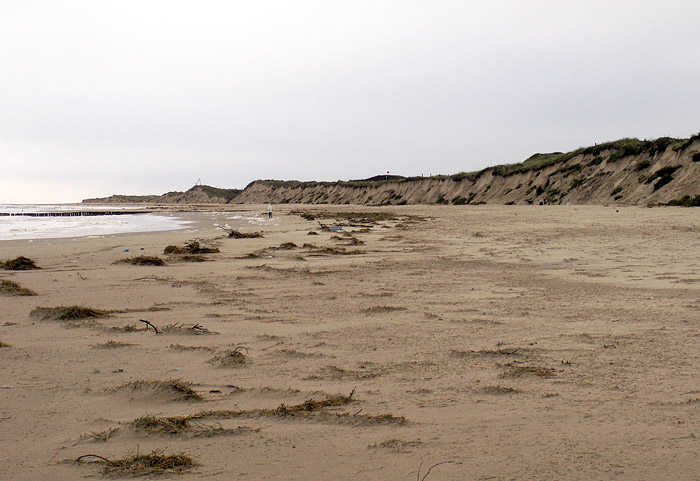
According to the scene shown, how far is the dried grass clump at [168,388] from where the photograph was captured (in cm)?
278

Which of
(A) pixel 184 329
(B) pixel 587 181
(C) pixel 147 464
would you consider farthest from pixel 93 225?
(B) pixel 587 181

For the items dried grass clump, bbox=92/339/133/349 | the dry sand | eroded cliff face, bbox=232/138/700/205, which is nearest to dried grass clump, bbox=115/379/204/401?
the dry sand

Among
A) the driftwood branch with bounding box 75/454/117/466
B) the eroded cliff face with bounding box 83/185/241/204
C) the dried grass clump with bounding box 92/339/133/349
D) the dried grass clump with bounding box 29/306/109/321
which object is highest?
the eroded cliff face with bounding box 83/185/241/204

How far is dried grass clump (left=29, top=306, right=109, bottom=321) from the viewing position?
463 cm

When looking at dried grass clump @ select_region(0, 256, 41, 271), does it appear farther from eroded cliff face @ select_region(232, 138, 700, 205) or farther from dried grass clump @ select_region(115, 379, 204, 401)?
eroded cliff face @ select_region(232, 138, 700, 205)

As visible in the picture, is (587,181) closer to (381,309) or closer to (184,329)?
(381,309)

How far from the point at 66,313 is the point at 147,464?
3.09 m

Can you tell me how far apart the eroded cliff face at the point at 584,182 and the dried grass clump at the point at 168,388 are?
82.9ft

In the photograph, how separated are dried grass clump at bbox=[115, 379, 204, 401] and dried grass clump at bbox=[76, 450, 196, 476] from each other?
2.12 ft

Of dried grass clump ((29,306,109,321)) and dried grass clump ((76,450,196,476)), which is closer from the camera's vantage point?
dried grass clump ((76,450,196,476))

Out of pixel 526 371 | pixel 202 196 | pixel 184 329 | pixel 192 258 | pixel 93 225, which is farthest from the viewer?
pixel 202 196

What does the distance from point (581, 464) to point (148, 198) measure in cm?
19535

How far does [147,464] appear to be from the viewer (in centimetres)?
205

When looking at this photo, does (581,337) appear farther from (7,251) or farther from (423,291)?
(7,251)
